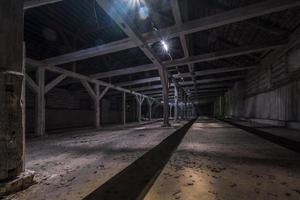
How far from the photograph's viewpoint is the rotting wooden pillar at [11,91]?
172 centimetres

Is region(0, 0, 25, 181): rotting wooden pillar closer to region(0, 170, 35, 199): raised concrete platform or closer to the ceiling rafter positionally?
region(0, 170, 35, 199): raised concrete platform

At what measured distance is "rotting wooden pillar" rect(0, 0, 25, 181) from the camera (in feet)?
5.64

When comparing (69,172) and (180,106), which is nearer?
(69,172)

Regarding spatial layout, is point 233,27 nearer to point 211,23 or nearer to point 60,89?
point 211,23

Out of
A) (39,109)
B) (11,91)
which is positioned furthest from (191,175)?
(39,109)

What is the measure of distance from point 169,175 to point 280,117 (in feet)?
24.4

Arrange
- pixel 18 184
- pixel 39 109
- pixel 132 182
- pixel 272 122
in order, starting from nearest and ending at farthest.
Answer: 1. pixel 18 184
2. pixel 132 182
3. pixel 39 109
4. pixel 272 122

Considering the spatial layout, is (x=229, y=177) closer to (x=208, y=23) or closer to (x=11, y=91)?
(x=11, y=91)

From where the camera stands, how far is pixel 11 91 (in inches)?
70.6

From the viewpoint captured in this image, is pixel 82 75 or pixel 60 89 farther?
pixel 60 89

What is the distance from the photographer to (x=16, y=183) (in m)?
1.74

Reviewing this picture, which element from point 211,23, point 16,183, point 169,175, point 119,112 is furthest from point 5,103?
point 119,112

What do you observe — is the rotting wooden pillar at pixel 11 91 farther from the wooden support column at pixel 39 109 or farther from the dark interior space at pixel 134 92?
the wooden support column at pixel 39 109

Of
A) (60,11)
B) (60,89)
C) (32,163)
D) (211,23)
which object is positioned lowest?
(32,163)
